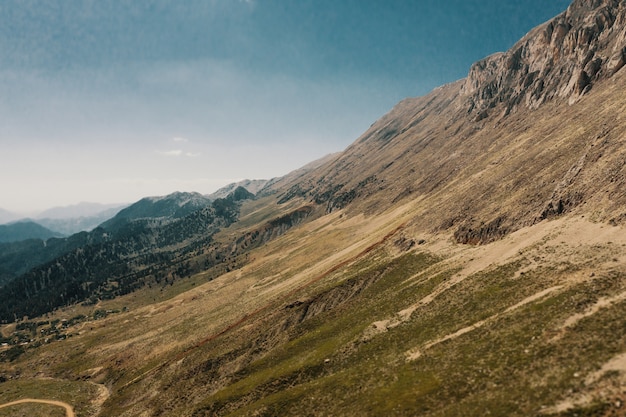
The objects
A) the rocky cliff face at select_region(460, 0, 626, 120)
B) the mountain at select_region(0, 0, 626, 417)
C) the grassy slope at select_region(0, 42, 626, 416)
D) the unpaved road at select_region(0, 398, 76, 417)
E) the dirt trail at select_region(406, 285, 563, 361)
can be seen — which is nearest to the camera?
the grassy slope at select_region(0, 42, 626, 416)

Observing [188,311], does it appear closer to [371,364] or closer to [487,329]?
[371,364]

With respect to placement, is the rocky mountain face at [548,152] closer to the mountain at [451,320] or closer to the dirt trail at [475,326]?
the mountain at [451,320]

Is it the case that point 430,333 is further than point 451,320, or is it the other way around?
point 451,320

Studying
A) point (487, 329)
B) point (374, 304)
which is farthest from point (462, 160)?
point (487, 329)

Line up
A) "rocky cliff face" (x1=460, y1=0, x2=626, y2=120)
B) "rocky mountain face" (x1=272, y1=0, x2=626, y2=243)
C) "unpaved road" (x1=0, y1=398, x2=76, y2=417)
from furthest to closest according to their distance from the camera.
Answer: "rocky cliff face" (x1=460, y1=0, x2=626, y2=120) < "unpaved road" (x1=0, y1=398, x2=76, y2=417) < "rocky mountain face" (x1=272, y1=0, x2=626, y2=243)

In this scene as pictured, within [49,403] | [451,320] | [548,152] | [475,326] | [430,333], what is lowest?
[49,403]

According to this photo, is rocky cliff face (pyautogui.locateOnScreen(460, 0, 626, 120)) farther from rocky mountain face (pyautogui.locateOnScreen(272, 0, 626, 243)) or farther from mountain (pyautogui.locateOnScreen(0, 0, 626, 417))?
mountain (pyautogui.locateOnScreen(0, 0, 626, 417))

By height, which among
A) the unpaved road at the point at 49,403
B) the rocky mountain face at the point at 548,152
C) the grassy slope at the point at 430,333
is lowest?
the unpaved road at the point at 49,403

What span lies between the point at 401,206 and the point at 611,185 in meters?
115

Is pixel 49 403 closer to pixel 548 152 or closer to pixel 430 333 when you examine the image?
pixel 430 333

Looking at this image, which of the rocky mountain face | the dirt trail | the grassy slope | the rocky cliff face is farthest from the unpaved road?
the rocky cliff face

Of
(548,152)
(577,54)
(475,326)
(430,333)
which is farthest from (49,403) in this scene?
(577,54)

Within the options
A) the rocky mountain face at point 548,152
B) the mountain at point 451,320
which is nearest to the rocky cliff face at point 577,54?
the rocky mountain face at point 548,152

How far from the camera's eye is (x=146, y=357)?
10900 cm
